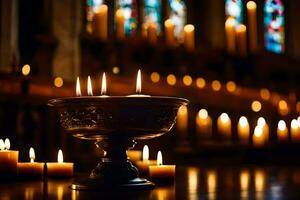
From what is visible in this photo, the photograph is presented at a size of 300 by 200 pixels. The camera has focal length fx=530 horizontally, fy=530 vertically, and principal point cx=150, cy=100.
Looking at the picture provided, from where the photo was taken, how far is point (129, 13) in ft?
29.9

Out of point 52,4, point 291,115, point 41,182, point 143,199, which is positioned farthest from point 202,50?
point 143,199

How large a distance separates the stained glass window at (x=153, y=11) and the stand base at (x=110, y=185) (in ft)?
26.1

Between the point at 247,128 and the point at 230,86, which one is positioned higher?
the point at 230,86

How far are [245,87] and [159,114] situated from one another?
5415 mm

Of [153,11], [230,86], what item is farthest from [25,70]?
[153,11]

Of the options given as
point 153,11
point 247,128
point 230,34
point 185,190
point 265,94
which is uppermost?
point 153,11

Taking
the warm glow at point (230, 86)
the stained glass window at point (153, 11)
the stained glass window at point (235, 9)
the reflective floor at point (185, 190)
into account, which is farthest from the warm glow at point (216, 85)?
the reflective floor at point (185, 190)

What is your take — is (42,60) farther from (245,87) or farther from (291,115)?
(291,115)

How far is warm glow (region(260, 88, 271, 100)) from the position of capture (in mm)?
6857

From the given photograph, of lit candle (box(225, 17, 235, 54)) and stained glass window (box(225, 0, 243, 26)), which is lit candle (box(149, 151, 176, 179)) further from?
stained glass window (box(225, 0, 243, 26))

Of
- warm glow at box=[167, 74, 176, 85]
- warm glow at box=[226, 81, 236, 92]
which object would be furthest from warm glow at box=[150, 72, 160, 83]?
warm glow at box=[226, 81, 236, 92]

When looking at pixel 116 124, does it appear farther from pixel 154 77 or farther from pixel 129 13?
pixel 129 13

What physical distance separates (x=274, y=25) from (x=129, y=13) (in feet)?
12.2

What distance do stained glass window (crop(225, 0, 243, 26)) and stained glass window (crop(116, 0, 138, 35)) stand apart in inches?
80.4
